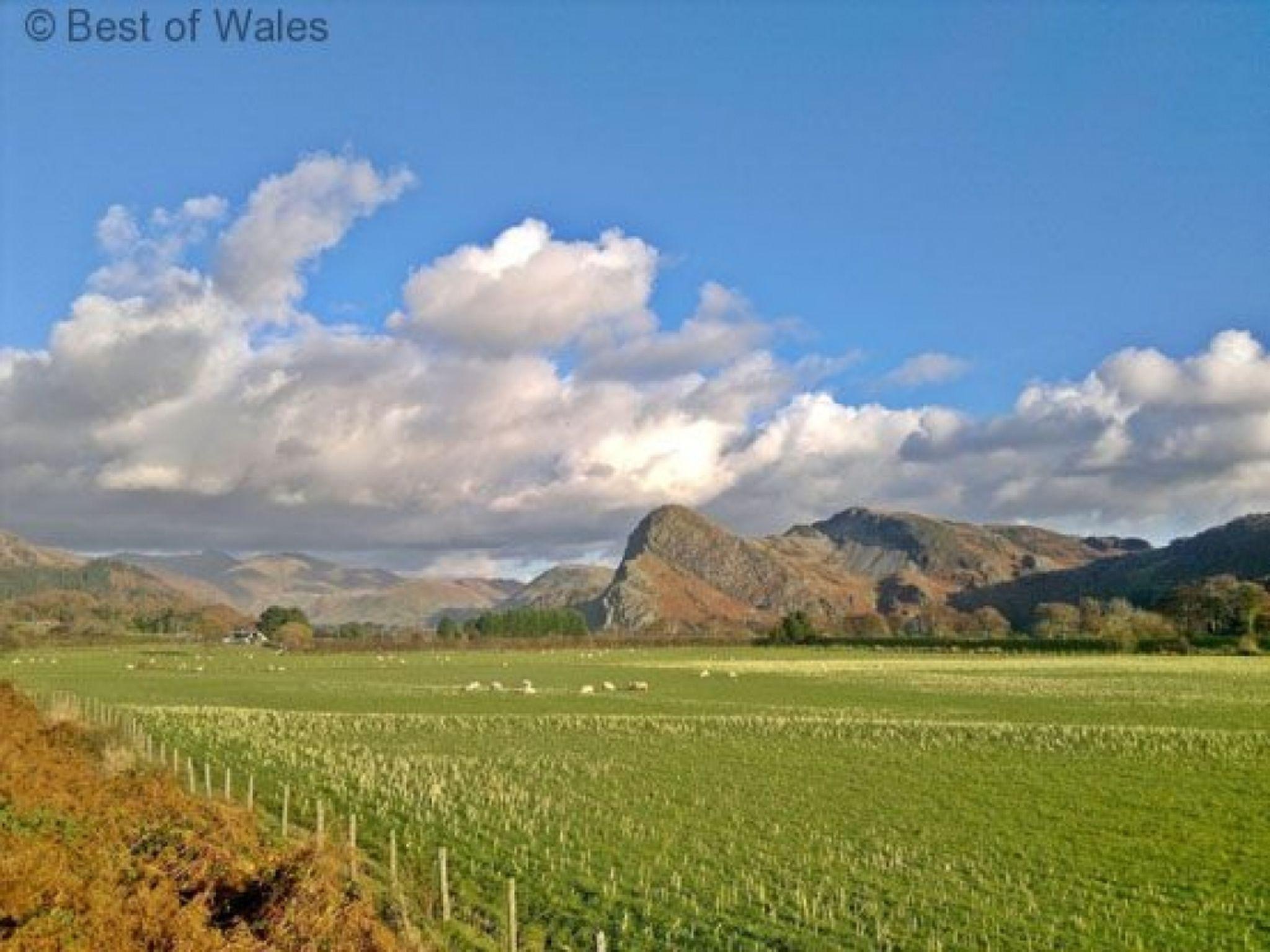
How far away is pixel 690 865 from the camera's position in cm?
2364

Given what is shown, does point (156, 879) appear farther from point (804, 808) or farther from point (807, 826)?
point (804, 808)

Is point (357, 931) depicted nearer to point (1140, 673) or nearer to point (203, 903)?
point (203, 903)

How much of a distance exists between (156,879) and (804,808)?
19606 millimetres

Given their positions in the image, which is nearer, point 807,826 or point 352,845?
point 352,845

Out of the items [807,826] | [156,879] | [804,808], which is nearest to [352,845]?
[156,879]

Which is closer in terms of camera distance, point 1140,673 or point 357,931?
point 357,931

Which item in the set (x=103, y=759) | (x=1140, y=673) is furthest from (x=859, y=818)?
(x=1140, y=673)

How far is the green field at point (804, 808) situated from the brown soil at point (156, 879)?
3.79 meters

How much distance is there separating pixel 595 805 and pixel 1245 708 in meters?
49.4

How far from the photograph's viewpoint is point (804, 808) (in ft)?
102

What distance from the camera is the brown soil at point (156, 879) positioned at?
41.6 ft

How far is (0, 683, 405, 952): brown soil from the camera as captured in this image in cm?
1269

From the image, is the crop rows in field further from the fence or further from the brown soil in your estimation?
the brown soil

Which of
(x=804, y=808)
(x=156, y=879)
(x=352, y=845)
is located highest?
(x=156, y=879)
